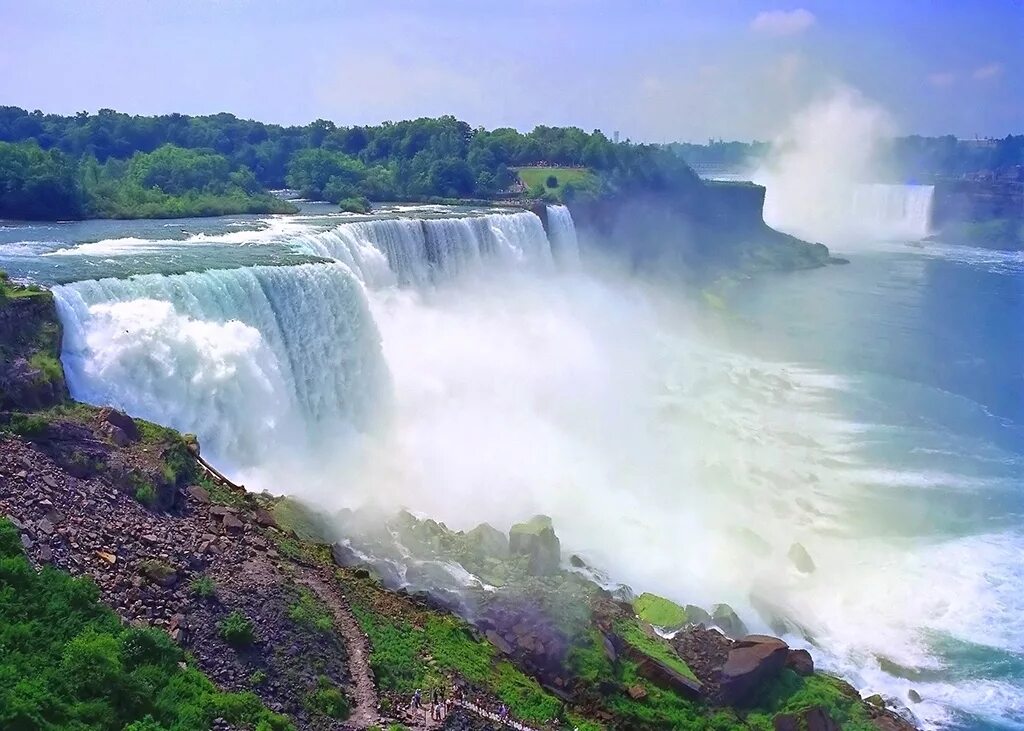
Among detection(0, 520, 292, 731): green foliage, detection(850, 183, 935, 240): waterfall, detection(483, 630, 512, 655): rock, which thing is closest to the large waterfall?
detection(0, 520, 292, 731): green foliage

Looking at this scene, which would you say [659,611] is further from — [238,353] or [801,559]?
[238,353]

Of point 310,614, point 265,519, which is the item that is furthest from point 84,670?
point 265,519

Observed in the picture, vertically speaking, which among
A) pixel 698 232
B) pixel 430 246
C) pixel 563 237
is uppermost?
pixel 430 246

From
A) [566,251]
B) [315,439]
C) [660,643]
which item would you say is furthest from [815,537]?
[566,251]

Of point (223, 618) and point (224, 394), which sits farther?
point (224, 394)

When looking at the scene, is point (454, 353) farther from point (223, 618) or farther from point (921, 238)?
point (921, 238)
